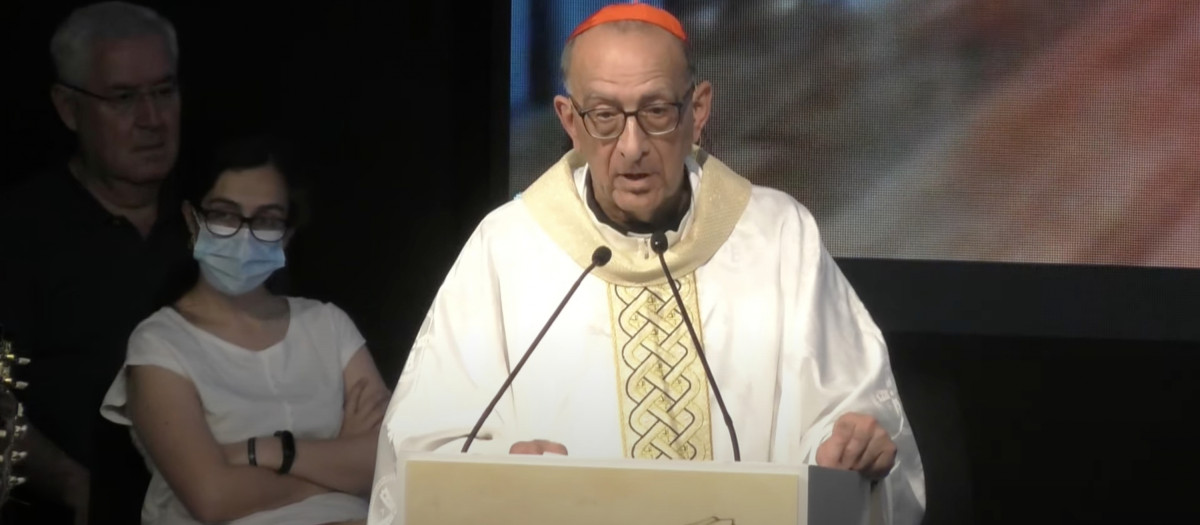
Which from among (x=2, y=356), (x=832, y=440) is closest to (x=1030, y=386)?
(x=832, y=440)

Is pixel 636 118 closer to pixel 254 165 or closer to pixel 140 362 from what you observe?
pixel 254 165

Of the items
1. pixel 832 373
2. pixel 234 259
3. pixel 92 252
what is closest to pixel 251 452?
pixel 234 259

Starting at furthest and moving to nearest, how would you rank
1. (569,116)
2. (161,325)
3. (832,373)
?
(161,325) → (569,116) → (832,373)

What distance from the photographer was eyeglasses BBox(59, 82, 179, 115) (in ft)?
12.9

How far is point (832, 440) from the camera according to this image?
2.72m

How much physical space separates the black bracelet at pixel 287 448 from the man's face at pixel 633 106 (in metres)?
1.01

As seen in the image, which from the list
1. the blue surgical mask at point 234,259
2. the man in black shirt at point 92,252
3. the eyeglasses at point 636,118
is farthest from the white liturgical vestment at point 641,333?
the man in black shirt at point 92,252

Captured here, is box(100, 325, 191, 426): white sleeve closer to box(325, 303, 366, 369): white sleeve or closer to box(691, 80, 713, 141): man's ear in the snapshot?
box(325, 303, 366, 369): white sleeve

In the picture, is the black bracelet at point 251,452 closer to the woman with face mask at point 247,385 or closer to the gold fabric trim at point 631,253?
the woman with face mask at point 247,385

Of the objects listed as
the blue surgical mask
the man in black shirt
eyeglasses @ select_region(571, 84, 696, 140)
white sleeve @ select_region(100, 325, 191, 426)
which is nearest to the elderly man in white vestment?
eyeglasses @ select_region(571, 84, 696, 140)

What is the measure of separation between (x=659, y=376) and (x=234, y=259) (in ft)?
3.76

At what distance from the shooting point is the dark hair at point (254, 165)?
3852 millimetres

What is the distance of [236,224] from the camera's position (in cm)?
380

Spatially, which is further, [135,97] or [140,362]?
[135,97]
